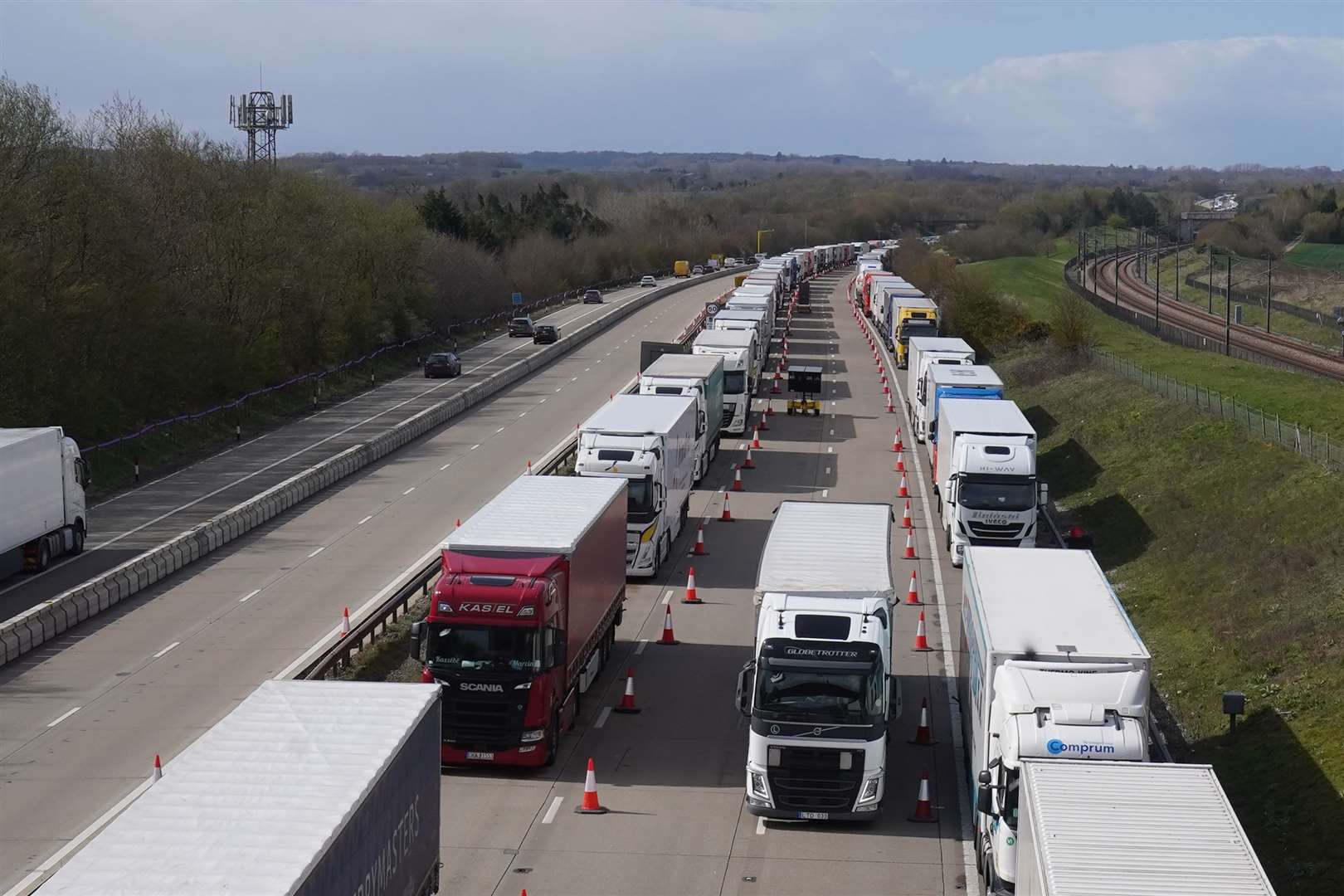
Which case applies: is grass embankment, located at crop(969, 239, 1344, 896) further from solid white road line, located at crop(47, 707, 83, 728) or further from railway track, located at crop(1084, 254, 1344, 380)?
solid white road line, located at crop(47, 707, 83, 728)

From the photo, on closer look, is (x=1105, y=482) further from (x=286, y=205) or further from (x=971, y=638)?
(x=286, y=205)

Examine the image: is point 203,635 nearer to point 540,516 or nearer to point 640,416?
point 540,516

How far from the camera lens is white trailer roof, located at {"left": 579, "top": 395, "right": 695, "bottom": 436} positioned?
107ft

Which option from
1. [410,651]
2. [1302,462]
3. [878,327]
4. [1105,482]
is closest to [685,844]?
[410,651]

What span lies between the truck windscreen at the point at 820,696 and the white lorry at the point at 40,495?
18.7 meters

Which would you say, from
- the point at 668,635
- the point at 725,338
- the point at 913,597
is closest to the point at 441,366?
the point at 725,338

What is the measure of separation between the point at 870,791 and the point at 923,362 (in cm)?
3112

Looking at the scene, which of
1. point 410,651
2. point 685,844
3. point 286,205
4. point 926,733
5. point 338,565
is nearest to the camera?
point 685,844

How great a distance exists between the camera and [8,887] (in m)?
16.3

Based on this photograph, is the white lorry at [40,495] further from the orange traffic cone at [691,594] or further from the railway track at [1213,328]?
the railway track at [1213,328]

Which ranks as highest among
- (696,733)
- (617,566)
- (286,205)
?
(286,205)

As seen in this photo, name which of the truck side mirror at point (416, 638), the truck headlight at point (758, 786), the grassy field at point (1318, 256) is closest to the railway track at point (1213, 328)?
the grassy field at point (1318, 256)

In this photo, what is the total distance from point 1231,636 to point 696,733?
9062mm

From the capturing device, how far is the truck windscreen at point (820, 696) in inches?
706
